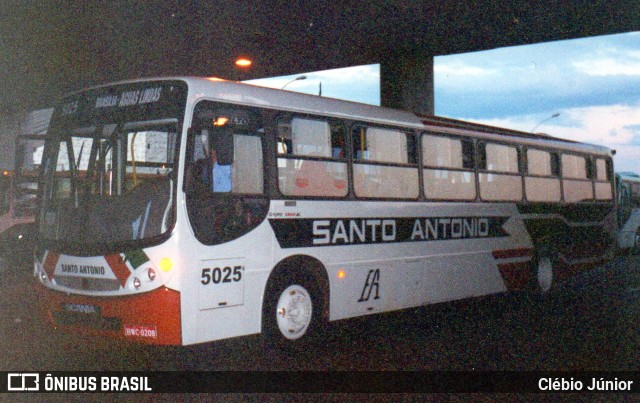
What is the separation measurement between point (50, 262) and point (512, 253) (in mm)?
8415

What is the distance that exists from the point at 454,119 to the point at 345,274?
4.47 m

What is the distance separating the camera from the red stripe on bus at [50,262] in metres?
8.95

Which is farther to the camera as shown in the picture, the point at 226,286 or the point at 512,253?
the point at 512,253

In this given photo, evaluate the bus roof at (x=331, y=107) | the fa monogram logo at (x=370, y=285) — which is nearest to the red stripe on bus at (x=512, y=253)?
the bus roof at (x=331, y=107)

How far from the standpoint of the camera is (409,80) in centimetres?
2017

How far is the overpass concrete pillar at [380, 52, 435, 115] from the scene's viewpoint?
2011cm

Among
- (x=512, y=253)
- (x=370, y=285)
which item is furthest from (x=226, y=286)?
(x=512, y=253)

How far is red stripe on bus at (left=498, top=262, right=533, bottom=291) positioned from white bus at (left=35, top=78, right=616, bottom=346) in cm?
196

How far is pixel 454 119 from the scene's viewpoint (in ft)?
45.8

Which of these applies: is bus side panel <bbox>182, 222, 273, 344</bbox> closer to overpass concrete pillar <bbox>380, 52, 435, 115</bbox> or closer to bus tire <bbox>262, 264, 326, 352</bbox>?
bus tire <bbox>262, 264, 326, 352</bbox>

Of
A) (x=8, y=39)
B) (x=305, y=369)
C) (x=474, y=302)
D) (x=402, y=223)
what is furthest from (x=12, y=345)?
(x=8, y=39)

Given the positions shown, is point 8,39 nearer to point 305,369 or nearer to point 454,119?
point 454,119

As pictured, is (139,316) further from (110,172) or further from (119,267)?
(110,172)

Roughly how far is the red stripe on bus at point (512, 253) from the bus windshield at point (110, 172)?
7.25 m
